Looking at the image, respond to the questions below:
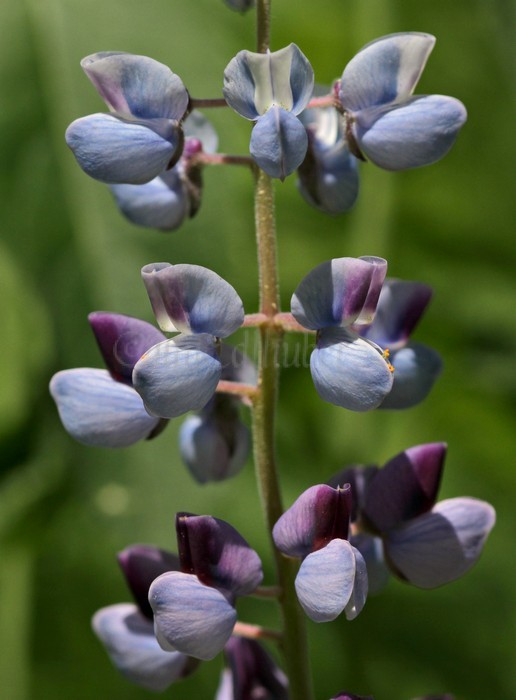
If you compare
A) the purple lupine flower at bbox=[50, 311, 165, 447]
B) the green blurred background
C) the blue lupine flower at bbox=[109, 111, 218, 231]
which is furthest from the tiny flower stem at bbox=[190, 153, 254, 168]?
the green blurred background

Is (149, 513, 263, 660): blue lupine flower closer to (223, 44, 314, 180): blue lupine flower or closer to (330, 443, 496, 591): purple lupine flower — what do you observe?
(330, 443, 496, 591): purple lupine flower

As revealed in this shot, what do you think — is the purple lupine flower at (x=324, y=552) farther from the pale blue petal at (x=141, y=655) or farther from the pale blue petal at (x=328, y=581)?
the pale blue petal at (x=141, y=655)

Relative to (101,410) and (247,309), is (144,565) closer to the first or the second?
(101,410)

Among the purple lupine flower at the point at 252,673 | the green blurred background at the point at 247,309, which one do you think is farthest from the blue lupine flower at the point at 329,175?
the green blurred background at the point at 247,309

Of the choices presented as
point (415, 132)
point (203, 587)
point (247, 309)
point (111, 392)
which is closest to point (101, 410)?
point (111, 392)

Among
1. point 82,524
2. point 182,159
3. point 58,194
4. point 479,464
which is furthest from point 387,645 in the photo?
point 182,159

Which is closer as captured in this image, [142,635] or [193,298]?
[193,298]

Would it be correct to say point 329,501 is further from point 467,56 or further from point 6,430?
point 467,56
